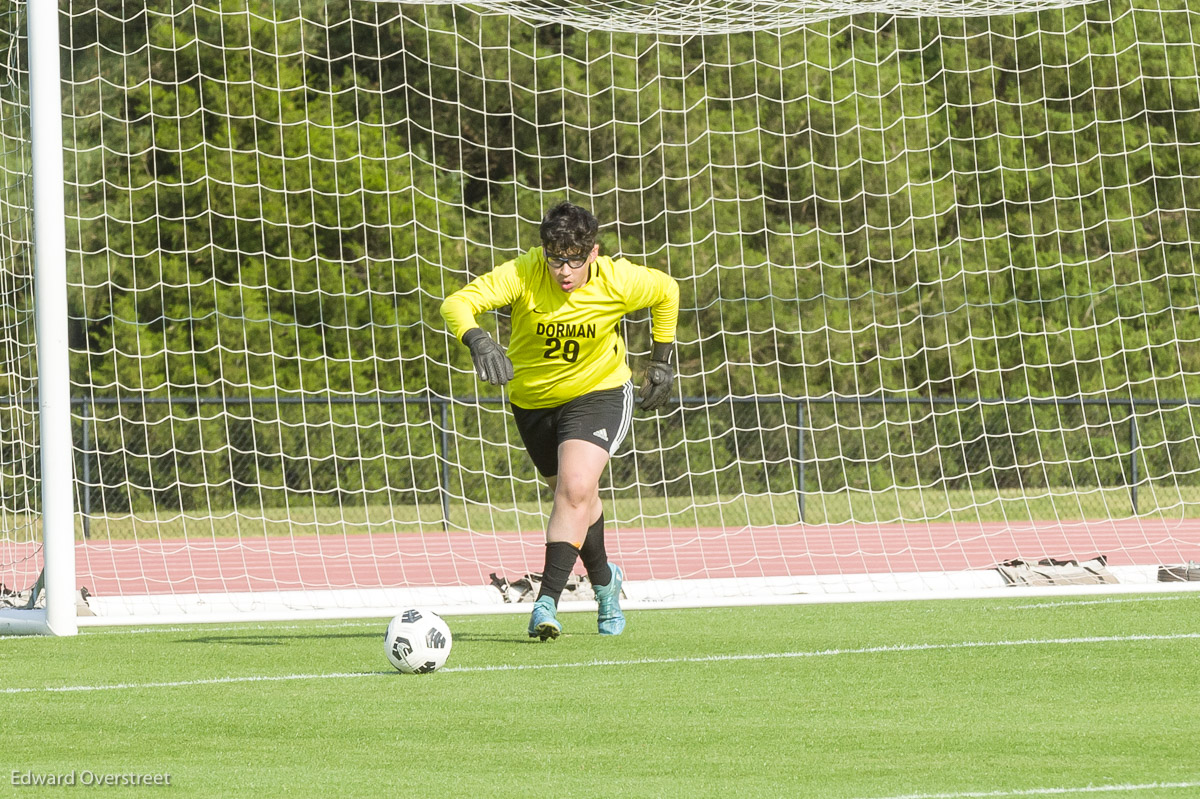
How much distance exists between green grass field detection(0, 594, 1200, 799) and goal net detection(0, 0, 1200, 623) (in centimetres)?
176

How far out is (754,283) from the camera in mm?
24891

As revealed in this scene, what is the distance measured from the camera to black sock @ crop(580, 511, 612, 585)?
777 cm

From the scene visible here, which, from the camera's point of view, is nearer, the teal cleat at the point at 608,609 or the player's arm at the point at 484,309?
the player's arm at the point at 484,309

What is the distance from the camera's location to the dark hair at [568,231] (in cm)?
721

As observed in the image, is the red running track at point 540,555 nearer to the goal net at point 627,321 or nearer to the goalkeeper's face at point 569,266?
the goal net at point 627,321

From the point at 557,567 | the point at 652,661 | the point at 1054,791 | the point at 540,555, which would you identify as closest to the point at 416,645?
the point at 652,661

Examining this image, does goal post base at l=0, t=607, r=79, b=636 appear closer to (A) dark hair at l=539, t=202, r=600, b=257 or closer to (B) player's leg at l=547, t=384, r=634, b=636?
(B) player's leg at l=547, t=384, r=634, b=636

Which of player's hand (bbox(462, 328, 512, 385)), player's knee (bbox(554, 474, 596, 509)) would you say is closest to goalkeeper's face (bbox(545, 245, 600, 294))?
player's hand (bbox(462, 328, 512, 385))

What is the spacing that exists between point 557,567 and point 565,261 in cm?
129

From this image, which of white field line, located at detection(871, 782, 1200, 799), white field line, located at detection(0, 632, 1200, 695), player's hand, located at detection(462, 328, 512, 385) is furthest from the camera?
player's hand, located at detection(462, 328, 512, 385)

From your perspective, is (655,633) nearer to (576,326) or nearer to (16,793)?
(576,326)

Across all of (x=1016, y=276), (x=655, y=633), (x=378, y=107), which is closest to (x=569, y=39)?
(x=378, y=107)

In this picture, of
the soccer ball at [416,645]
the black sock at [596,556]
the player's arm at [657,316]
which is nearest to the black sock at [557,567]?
the black sock at [596,556]

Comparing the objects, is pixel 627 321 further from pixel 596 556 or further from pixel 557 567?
pixel 557 567
